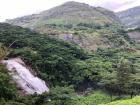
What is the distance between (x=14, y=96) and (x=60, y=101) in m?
6.99

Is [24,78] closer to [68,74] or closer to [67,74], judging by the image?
[67,74]

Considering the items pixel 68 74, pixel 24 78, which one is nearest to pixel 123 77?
pixel 68 74

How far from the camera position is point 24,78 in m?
53.9

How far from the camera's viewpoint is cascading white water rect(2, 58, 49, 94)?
51.8 meters

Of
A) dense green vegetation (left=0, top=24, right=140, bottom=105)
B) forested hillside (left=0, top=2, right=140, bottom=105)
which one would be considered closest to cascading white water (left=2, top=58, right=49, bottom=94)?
forested hillside (left=0, top=2, right=140, bottom=105)

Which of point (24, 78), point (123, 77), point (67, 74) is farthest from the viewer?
point (67, 74)

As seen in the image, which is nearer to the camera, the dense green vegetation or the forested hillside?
the forested hillside

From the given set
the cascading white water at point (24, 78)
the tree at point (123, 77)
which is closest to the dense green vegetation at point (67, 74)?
the tree at point (123, 77)

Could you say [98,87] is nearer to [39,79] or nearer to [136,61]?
[39,79]

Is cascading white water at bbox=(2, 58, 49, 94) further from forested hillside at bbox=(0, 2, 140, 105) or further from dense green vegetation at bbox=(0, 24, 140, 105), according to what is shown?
dense green vegetation at bbox=(0, 24, 140, 105)

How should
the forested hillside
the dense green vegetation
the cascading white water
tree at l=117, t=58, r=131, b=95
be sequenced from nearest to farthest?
the forested hillside, the dense green vegetation, the cascading white water, tree at l=117, t=58, r=131, b=95

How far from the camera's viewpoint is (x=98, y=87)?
2489 inches

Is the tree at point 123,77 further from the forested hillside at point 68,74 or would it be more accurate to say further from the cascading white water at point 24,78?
the cascading white water at point 24,78

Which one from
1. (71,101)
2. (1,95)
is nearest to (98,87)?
(71,101)
